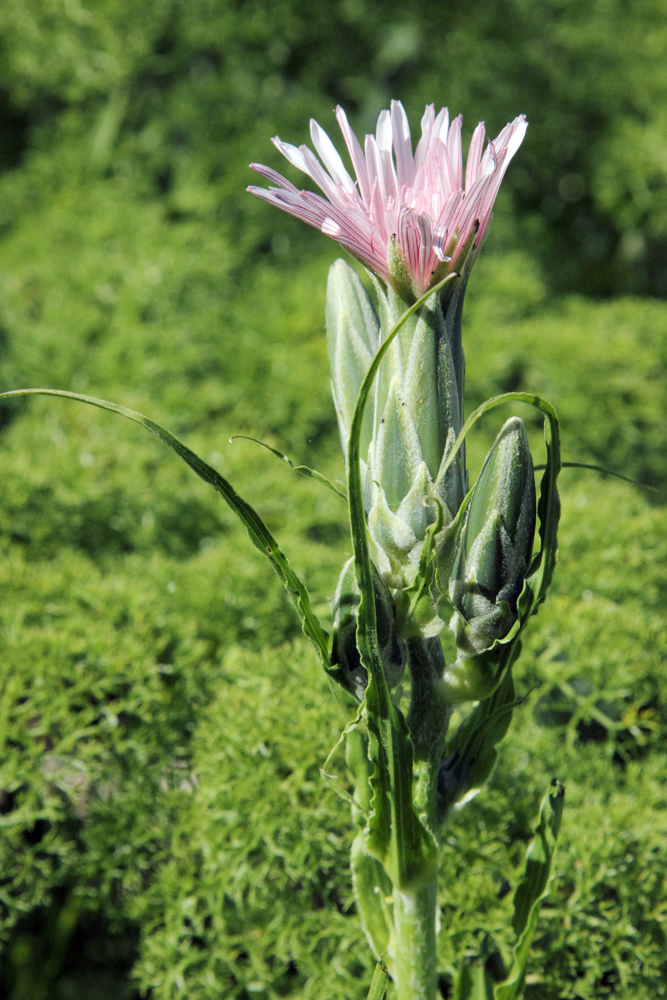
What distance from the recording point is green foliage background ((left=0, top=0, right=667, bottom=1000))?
794 millimetres

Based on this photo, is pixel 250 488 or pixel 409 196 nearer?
pixel 409 196

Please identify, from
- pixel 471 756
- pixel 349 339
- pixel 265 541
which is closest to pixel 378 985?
pixel 471 756

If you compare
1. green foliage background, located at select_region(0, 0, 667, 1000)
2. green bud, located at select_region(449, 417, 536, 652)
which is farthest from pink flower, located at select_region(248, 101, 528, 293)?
green foliage background, located at select_region(0, 0, 667, 1000)

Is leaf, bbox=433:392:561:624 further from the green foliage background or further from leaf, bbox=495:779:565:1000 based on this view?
the green foliage background

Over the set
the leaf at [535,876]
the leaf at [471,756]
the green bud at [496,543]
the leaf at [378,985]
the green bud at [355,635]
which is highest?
the green bud at [496,543]

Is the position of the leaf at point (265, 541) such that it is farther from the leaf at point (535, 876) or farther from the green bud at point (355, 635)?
the leaf at point (535, 876)

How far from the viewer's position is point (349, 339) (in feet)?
1.79

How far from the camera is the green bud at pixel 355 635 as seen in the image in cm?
49

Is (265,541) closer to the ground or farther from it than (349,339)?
closer to the ground

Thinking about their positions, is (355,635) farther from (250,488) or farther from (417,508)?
(250,488)

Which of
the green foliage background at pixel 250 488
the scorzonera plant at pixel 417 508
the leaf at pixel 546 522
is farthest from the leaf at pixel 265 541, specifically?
the green foliage background at pixel 250 488

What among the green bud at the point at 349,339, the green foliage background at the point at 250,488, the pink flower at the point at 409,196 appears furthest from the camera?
the green foliage background at the point at 250,488

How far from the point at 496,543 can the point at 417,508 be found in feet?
0.17

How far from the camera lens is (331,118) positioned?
6.53 ft
